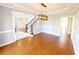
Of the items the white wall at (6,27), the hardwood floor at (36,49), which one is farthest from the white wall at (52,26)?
the white wall at (6,27)

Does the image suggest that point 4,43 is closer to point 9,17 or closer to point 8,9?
point 9,17

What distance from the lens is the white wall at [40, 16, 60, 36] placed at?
257 inches

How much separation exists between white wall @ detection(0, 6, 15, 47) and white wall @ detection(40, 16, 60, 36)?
12.6 ft

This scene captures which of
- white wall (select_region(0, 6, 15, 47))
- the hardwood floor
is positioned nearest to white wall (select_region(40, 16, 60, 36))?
the hardwood floor

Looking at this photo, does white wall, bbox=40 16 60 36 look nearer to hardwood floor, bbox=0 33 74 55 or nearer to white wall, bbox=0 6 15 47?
hardwood floor, bbox=0 33 74 55

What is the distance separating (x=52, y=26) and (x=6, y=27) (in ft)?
14.0

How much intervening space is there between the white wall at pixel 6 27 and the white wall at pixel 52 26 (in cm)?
383

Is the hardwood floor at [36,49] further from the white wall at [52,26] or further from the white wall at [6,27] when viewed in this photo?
the white wall at [52,26]

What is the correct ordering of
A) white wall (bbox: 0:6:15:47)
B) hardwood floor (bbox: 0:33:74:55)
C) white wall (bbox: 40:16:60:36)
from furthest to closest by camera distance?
white wall (bbox: 40:16:60:36)
white wall (bbox: 0:6:15:47)
hardwood floor (bbox: 0:33:74:55)

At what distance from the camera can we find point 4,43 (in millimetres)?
3945

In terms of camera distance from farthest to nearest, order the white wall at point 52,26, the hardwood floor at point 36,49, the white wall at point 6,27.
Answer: the white wall at point 52,26 < the white wall at point 6,27 < the hardwood floor at point 36,49

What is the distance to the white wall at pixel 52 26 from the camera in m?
6.54

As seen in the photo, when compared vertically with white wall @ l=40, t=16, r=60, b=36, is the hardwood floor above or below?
below
